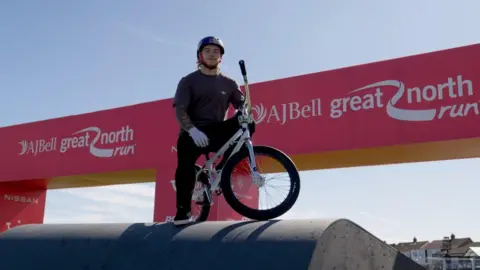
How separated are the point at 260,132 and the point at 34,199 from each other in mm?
8117

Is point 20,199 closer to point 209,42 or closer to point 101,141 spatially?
point 101,141

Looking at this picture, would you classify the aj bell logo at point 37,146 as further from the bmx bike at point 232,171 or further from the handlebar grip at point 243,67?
the handlebar grip at point 243,67

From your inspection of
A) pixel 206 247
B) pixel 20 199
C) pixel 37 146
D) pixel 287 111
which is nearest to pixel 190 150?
pixel 206 247

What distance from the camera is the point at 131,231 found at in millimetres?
3564

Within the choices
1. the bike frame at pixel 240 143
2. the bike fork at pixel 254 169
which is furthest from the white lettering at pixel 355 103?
the bike fork at pixel 254 169

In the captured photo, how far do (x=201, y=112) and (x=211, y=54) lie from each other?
0.45 m

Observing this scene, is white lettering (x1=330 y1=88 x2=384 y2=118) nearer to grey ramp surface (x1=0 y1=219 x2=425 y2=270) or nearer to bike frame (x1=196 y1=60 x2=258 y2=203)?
bike frame (x1=196 y1=60 x2=258 y2=203)

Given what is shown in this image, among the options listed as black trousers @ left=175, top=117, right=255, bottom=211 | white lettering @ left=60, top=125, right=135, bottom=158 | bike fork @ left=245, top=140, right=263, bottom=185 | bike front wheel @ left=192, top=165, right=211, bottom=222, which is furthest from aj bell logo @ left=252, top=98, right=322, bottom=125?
bike fork @ left=245, top=140, right=263, bottom=185

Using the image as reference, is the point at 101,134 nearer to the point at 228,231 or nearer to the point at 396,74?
the point at 396,74

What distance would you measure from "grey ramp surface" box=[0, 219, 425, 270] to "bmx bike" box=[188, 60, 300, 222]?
381mm

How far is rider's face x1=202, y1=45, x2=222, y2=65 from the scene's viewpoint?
13.6 ft

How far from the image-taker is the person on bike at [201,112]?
4016mm

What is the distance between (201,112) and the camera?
415 cm

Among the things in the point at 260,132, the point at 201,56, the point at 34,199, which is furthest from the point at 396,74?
the point at 34,199
